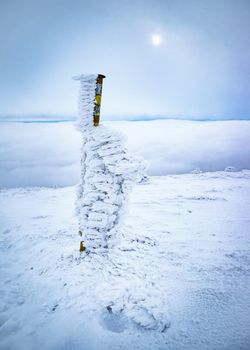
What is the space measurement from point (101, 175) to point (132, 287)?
177 centimetres

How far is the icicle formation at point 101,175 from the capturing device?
12.1ft

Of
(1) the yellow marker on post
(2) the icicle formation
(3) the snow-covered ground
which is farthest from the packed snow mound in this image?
(3) the snow-covered ground

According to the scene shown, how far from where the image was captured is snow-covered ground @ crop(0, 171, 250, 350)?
111 inches

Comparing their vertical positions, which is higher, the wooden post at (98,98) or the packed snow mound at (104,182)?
the wooden post at (98,98)

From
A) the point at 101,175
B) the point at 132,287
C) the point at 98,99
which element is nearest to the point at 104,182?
the point at 101,175

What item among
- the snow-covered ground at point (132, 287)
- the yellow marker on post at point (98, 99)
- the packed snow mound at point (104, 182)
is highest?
the yellow marker on post at point (98, 99)

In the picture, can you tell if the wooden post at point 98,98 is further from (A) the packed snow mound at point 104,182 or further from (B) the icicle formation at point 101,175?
(A) the packed snow mound at point 104,182

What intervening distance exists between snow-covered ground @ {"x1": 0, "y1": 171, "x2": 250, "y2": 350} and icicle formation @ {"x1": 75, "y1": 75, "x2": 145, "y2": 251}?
0.34 m

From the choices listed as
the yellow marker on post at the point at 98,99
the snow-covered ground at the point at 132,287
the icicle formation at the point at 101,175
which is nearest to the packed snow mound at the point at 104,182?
the icicle formation at the point at 101,175

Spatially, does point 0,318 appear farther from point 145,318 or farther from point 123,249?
point 123,249

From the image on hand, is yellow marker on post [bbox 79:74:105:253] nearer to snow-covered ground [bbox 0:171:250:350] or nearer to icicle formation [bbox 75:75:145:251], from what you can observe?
icicle formation [bbox 75:75:145:251]

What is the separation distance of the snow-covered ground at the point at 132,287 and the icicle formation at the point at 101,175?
0.34 metres

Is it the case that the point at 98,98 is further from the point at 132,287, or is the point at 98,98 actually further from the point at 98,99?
the point at 132,287

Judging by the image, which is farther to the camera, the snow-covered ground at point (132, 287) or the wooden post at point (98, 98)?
the wooden post at point (98, 98)
